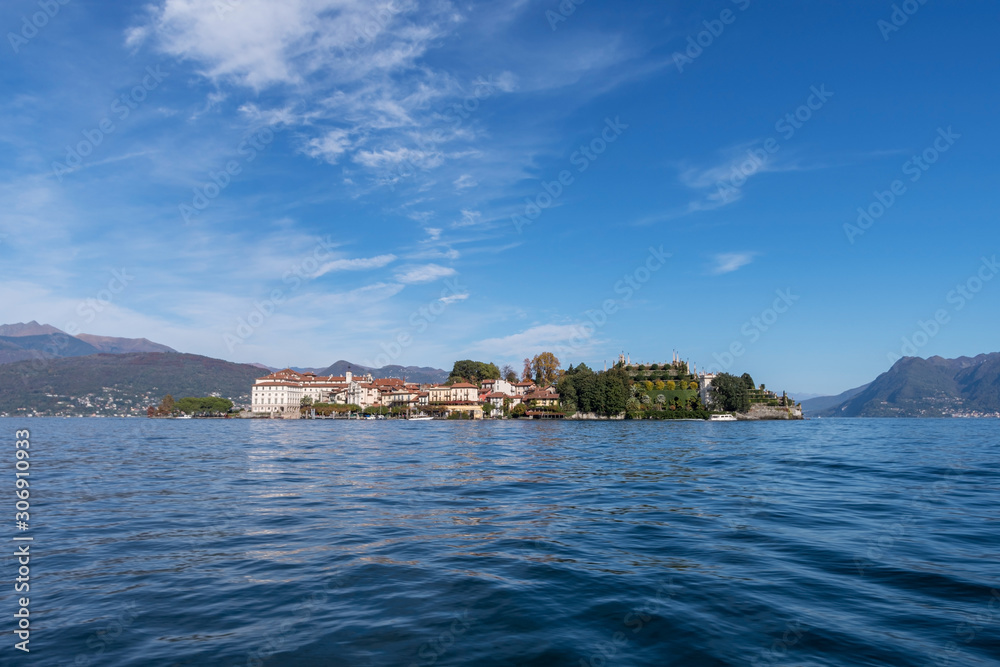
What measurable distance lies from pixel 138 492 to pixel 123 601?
42.5ft

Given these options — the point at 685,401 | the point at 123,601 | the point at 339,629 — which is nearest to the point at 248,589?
the point at 123,601

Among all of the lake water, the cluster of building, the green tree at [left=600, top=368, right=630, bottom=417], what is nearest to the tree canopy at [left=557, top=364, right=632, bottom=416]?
the green tree at [left=600, top=368, right=630, bottom=417]

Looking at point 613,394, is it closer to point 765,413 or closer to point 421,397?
point 765,413

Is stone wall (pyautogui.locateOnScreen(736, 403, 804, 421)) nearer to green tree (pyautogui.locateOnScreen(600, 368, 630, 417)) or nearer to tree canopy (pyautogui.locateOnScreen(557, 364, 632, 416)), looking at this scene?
green tree (pyautogui.locateOnScreen(600, 368, 630, 417))

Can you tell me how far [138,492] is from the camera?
18.7m

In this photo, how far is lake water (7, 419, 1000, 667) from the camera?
6547mm

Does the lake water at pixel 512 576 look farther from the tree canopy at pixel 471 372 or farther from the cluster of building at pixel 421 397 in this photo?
the tree canopy at pixel 471 372

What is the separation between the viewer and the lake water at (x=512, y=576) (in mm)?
6547

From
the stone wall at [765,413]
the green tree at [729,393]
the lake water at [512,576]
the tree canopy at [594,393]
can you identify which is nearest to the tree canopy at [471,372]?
the tree canopy at [594,393]

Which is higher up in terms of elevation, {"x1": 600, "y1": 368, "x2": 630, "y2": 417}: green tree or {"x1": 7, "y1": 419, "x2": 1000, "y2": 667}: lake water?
{"x1": 600, "y1": 368, "x2": 630, "y2": 417}: green tree

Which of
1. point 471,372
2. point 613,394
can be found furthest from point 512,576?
point 471,372

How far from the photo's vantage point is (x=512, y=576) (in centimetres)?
937

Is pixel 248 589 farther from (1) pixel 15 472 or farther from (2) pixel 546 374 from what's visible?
(2) pixel 546 374

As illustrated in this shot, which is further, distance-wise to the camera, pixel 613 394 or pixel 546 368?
pixel 546 368
